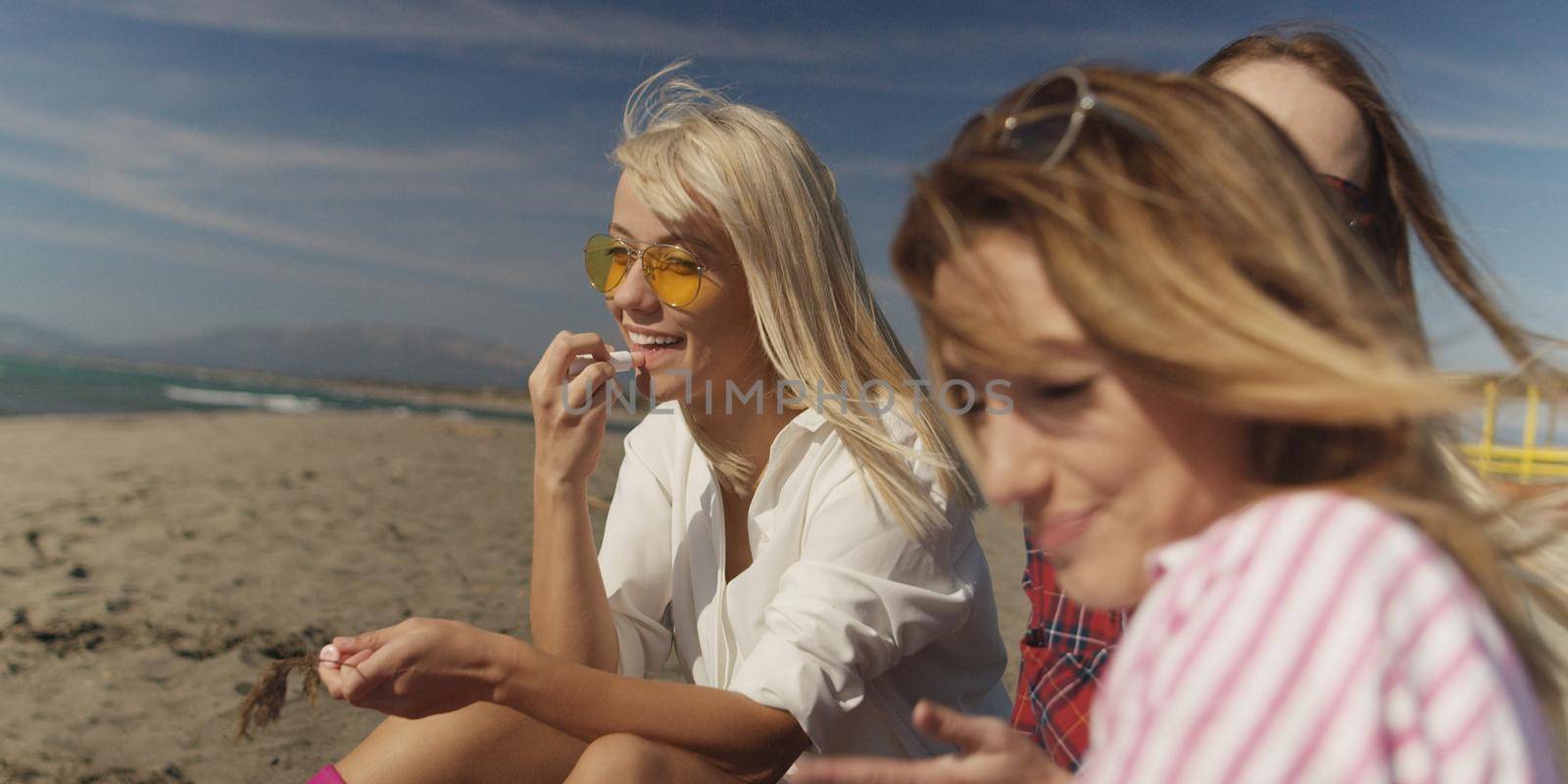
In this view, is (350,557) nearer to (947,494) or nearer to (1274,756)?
(947,494)

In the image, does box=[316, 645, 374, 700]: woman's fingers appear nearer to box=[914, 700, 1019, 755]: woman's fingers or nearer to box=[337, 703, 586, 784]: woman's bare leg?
box=[337, 703, 586, 784]: woman's bare leg

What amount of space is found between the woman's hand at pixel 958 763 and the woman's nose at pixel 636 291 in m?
1.71

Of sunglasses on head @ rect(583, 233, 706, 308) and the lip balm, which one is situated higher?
sunglasses on head @ rect(583, 233, 706, 308)

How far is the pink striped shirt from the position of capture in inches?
30.4

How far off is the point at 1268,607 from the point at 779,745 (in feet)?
5.29

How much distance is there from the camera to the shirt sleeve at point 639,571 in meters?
2.96

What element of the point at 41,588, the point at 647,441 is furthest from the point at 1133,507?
the point at 41,588

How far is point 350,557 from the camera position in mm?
7172

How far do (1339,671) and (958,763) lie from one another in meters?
0.52

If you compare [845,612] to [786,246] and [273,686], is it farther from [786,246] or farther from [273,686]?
[273,686]

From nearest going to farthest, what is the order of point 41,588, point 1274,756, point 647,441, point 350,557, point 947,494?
point 1274,756 → point 947,494 → point 647,441 → point 41,588 → point 350,557

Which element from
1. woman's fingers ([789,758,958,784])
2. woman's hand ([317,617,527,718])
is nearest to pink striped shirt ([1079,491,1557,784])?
woman's fingers ([789,758,958,784])

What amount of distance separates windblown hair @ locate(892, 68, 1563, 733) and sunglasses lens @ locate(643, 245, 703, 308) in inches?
66.7

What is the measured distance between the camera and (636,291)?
2.78 metres
